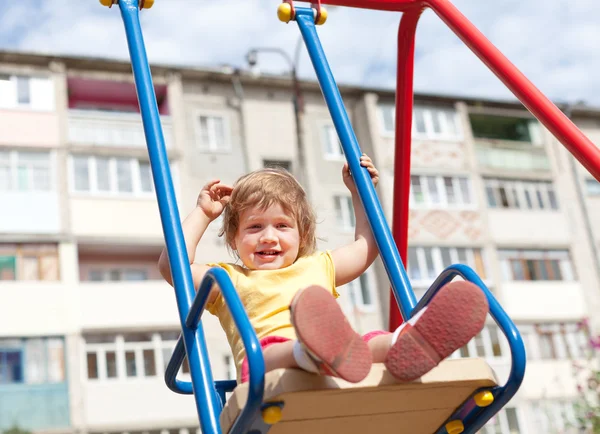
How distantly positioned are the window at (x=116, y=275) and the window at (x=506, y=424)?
902 cm

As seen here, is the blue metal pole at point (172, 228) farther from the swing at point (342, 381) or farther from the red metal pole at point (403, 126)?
the red metal pole at point (403, 126)

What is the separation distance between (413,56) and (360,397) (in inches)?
84.7

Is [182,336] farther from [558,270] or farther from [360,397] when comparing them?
[558,270]

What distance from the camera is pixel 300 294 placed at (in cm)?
204

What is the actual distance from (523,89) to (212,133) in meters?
19.2

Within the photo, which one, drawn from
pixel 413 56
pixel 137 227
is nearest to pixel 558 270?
pixel 137 227

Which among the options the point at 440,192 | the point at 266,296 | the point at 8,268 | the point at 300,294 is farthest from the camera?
the point at 440,192

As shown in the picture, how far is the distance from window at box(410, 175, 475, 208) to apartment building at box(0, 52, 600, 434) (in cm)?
6

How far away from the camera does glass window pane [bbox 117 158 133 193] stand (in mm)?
20500

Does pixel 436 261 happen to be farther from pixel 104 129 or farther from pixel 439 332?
pixel 439 332

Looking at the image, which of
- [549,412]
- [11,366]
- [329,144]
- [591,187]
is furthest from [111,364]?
[591,187]

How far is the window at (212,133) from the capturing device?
865 inches

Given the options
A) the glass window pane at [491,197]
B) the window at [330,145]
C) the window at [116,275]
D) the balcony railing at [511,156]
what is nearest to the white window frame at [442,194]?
the glass window pane at [491,197]

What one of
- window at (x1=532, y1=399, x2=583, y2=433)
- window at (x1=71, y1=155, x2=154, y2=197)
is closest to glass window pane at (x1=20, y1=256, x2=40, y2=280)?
window at (x1=71, y1=155, x2=154, y2=197)
